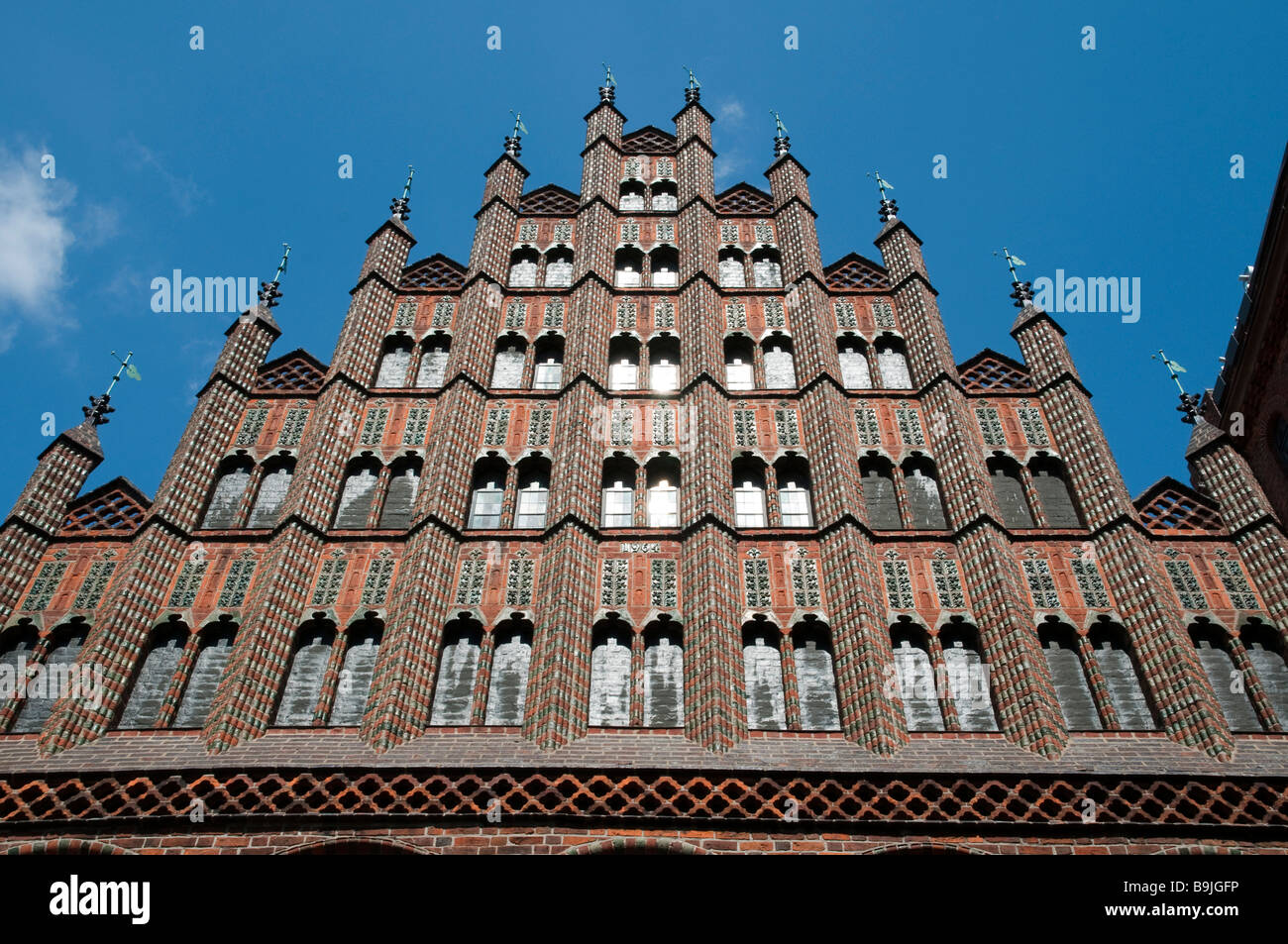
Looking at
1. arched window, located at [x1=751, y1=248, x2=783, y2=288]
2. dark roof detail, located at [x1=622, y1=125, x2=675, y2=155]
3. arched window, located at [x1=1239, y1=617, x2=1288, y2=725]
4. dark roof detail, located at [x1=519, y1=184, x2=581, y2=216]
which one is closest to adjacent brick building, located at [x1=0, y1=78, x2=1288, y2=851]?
arched window, located at [x1=1239, y1=617, x2=1288, y2=725]

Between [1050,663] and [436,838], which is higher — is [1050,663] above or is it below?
above

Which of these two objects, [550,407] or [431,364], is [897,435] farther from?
[431,364]

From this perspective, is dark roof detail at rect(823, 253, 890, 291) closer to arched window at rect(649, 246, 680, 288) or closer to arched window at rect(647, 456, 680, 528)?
arched window at rect(649, 246, 680, 288)

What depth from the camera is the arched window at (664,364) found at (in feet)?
73.8

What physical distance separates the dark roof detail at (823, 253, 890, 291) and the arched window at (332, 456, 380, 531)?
39.0 ft

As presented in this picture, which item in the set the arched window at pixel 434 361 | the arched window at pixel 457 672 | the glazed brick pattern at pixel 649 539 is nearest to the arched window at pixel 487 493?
the glazed brick pattern at pixel 649 539

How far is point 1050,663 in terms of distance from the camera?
1677 centimetres

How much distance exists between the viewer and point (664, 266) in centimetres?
2581

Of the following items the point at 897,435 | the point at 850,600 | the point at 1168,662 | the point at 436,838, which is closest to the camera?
the point at 436,838

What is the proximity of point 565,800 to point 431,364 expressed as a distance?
12182 millimetres

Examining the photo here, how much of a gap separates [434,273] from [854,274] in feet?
34.2

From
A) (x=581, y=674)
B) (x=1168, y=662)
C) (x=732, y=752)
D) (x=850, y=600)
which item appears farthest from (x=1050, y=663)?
(x=581, y=674)

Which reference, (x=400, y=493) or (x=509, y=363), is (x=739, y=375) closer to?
(x=509, y=363)

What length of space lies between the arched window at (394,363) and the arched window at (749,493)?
7.75m
